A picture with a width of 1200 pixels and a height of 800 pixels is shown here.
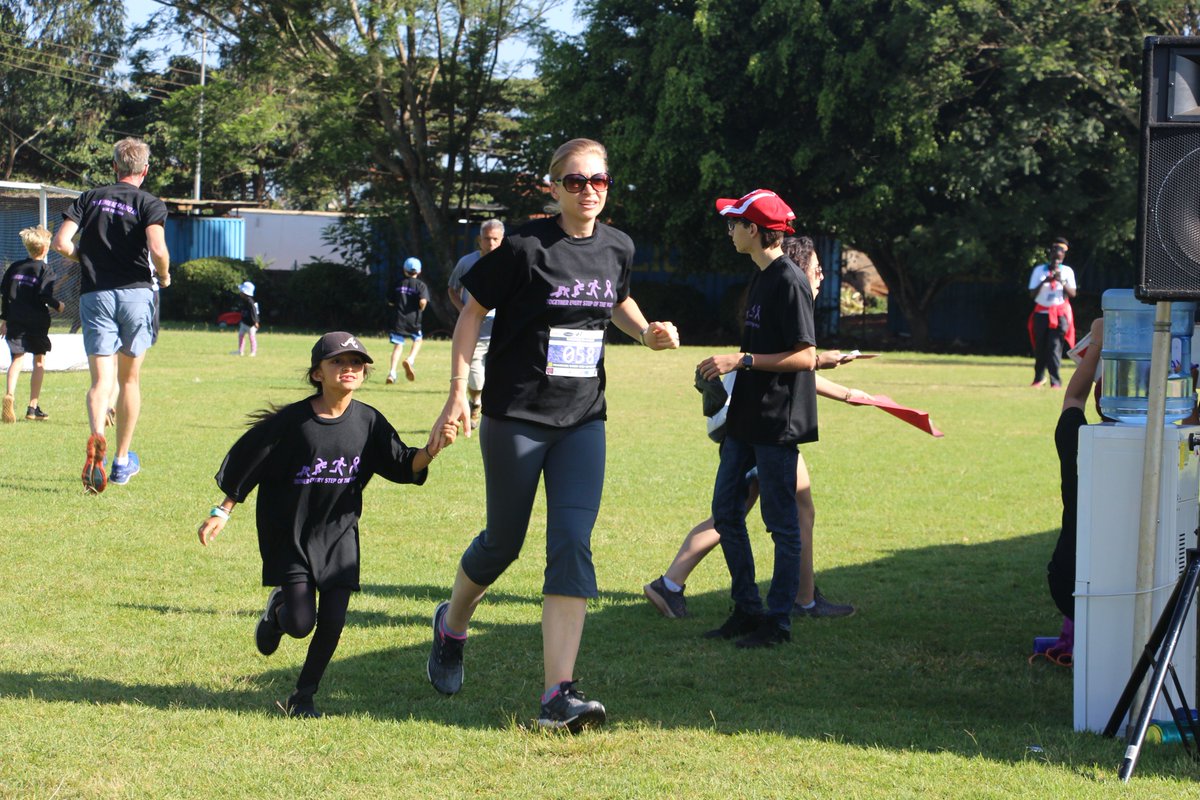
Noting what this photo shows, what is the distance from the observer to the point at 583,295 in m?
4.80

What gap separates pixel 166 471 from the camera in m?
10.3

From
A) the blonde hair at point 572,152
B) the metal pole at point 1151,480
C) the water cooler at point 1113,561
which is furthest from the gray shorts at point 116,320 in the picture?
the metal pole at point 1151,480

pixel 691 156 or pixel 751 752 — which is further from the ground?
pixel 691 156

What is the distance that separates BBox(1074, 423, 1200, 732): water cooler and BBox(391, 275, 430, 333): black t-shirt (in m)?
15.5

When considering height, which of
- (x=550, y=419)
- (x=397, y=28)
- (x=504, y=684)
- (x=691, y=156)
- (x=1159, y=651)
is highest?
(x=397, y=28)

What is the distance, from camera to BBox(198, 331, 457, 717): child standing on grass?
4.82 metres

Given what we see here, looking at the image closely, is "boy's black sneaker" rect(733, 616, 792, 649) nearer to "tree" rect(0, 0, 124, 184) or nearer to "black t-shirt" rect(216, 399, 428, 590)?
"black t-shirt" rect(216, 399, 428, 590)

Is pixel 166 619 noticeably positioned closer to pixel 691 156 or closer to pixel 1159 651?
pixel 1159 651

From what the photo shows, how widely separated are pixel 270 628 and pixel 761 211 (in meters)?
2.70

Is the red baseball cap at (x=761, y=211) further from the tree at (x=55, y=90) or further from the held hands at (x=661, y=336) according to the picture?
the tree at (x=55, y=90)

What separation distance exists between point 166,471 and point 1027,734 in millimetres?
7348

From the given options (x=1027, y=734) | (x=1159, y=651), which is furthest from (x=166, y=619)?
(x=1159, y=651)

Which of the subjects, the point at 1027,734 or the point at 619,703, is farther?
the point at 619,703

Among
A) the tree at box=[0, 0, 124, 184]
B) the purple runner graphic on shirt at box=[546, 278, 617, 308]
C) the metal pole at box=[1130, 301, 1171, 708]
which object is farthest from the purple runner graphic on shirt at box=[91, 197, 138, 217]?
A: the tree at box=[0, 0, 124, 184]
